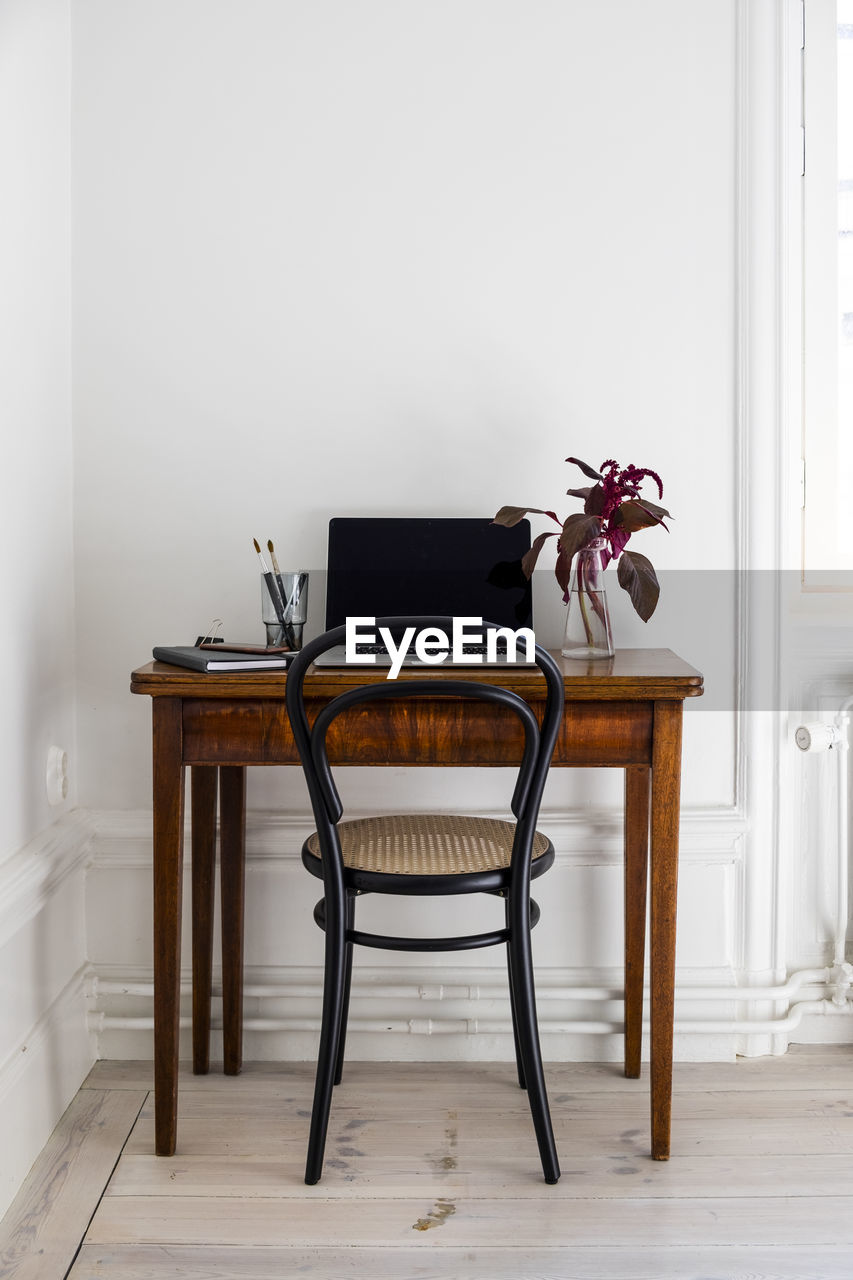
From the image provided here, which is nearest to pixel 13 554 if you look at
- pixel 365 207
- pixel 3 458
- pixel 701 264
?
pixel 3 458

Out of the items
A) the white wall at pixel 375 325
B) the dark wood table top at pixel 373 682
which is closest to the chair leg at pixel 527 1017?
the dark wood table top at pixel 373 682

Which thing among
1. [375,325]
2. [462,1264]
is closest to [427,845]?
[462,1264]

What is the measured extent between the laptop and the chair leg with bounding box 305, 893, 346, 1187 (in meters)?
0.58

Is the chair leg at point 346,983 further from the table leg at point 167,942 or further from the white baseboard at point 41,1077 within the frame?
the white baseboard at point 41,1077

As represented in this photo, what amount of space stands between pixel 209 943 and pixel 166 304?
4.33ft

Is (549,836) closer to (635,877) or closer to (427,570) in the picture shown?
(635,877)

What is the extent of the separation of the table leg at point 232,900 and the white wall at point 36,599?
1.01 ft

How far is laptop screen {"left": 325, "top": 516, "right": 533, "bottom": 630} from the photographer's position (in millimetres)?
2061

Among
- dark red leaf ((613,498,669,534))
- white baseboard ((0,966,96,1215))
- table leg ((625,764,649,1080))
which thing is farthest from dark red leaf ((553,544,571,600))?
white baseboard ((0,966,96,1215))

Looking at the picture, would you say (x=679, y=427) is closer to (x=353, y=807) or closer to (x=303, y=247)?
(x=303, y=247)

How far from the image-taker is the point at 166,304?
214 cm

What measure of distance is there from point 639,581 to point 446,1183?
3.56 feet

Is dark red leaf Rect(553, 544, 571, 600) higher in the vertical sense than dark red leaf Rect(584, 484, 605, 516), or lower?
lower

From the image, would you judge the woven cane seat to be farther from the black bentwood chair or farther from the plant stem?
the plant stem
